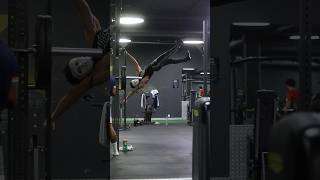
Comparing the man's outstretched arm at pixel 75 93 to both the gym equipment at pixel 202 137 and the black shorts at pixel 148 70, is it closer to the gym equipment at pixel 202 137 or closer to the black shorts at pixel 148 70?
the gym equipment at pixel 202 137

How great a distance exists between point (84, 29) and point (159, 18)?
6.05 metres

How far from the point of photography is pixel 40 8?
212 inches

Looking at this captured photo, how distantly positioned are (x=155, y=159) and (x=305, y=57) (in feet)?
21.3

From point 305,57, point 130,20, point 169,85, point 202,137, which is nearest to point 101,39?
point 202,137

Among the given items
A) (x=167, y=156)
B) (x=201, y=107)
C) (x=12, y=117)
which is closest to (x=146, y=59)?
(x=167, y=156)

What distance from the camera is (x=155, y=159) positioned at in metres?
7.89

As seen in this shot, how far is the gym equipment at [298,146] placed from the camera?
3.39 feet

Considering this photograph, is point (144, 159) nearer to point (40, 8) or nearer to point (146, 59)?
point (40, 8)

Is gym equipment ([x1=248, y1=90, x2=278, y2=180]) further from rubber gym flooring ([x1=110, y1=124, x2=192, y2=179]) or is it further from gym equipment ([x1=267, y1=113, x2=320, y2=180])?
gym equipment ([x1=267, y1=113, x2=320, y2=180])

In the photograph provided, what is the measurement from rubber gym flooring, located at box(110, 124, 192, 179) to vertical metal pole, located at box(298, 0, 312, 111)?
4713mm

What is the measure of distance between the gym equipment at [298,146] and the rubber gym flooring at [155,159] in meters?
5.13

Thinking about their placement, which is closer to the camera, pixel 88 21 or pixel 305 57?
pixel 305 57

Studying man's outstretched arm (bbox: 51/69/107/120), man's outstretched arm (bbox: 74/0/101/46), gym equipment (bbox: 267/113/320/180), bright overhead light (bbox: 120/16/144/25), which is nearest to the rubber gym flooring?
man's outstretched arm (bbox: 51/69/107/120)

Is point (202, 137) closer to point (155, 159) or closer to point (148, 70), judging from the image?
point (155, 159)
